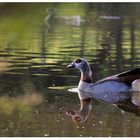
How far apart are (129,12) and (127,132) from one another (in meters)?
4.40

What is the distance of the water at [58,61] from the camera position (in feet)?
10.6

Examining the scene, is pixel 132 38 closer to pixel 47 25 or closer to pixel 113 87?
pixel 47 25

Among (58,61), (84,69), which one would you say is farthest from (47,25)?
(84,69)

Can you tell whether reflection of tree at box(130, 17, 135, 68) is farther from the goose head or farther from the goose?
the goose

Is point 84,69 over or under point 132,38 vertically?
over

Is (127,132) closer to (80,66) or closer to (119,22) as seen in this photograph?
(80,66)

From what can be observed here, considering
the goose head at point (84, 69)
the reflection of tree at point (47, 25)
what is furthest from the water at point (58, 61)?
the goose head at point (84, 69)

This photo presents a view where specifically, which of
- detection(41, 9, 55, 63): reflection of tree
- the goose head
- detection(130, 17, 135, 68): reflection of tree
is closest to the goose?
the goose head

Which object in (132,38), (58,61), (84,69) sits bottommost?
(132,38)

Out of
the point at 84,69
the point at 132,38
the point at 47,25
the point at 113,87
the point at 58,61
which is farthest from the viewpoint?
the point at 47,25

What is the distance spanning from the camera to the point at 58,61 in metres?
5.57

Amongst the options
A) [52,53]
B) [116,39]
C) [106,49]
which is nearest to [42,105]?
[52,53]

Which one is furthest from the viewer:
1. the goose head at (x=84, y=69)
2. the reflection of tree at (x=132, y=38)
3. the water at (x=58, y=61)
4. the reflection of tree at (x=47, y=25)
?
the reflection of tree at (x=47, y=25)

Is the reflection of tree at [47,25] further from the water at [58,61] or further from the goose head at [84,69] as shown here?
the goose head at [84,69]
